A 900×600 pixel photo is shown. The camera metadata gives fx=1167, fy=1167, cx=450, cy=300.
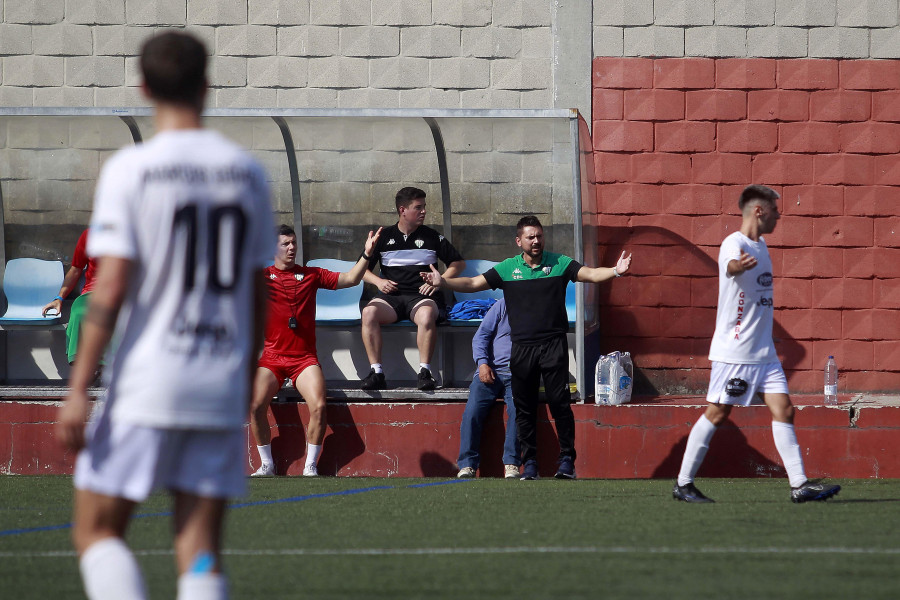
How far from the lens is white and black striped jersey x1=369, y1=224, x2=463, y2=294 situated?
9430mm

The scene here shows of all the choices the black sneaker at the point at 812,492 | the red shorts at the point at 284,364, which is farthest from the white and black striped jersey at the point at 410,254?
the black sneaker at the point at 812,492

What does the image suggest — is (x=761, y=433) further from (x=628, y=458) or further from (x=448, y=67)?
(x=448, y=67)

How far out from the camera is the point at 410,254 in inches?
372

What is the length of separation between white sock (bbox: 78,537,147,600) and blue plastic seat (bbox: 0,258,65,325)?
7.59 m

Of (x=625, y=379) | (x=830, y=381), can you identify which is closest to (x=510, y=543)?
(x=625, y=379)

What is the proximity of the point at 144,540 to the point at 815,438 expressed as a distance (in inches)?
196

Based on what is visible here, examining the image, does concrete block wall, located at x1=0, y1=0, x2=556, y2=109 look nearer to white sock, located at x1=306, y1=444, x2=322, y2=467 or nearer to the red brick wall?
the red brick wall

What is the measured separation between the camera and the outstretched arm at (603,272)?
7574 mm

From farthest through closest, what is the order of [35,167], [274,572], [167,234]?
[35,167] < [274,572] < [167,234]

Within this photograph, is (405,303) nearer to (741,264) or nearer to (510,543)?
(741,264)

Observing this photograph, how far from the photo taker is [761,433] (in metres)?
8.38

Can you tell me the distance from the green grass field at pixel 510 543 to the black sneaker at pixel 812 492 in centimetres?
8

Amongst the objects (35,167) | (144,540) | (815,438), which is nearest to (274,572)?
(144,540)

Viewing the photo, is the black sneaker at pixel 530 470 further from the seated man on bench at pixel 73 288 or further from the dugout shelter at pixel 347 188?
the seated man on bench at pixel 73 288
